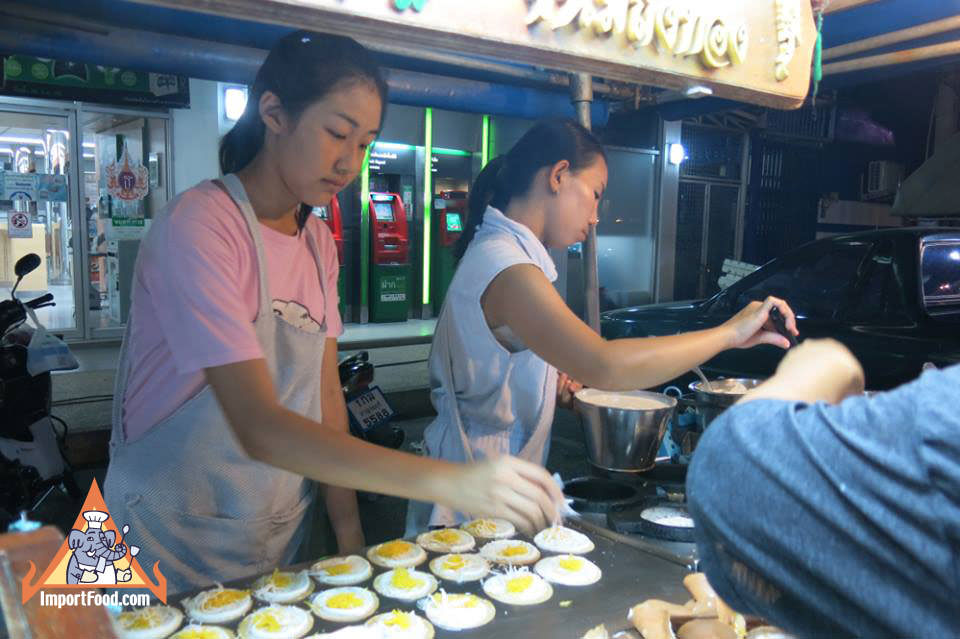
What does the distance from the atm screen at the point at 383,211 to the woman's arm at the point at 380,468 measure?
8.77 meters

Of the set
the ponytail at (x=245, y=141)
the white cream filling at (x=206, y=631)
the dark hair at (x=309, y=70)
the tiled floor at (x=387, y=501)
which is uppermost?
the dark hair at (x=309, y=70)

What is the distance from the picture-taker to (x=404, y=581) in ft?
5.73

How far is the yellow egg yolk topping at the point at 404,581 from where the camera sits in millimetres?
1729

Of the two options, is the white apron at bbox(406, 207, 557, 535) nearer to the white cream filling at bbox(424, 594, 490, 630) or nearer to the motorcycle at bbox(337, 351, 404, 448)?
the white cream filling at bbox(424, 594, 490, 630)

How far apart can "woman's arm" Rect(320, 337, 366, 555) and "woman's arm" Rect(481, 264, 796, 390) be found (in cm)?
48

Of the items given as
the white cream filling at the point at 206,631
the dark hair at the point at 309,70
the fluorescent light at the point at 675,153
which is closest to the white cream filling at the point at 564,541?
the white cream filling at the point at 206,631

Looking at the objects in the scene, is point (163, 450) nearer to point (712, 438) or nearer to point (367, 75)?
point (367, 75)

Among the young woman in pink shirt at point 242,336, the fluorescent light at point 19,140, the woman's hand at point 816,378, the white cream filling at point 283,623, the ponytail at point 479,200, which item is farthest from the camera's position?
the fluorescent light at point 19,140

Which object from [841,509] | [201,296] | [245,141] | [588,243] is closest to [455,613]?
[201,296]

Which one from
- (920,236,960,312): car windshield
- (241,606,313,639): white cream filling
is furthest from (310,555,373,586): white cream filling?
(920,236,960,312): car windshield

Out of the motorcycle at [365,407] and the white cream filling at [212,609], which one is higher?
the white cream filling at [212,609]

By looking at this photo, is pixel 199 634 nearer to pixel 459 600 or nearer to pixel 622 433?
pixel 459 600

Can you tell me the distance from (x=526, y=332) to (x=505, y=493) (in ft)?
2.65

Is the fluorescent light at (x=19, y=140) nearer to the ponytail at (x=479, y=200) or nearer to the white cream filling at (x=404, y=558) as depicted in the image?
the ponytail at (x=479, y=200)
